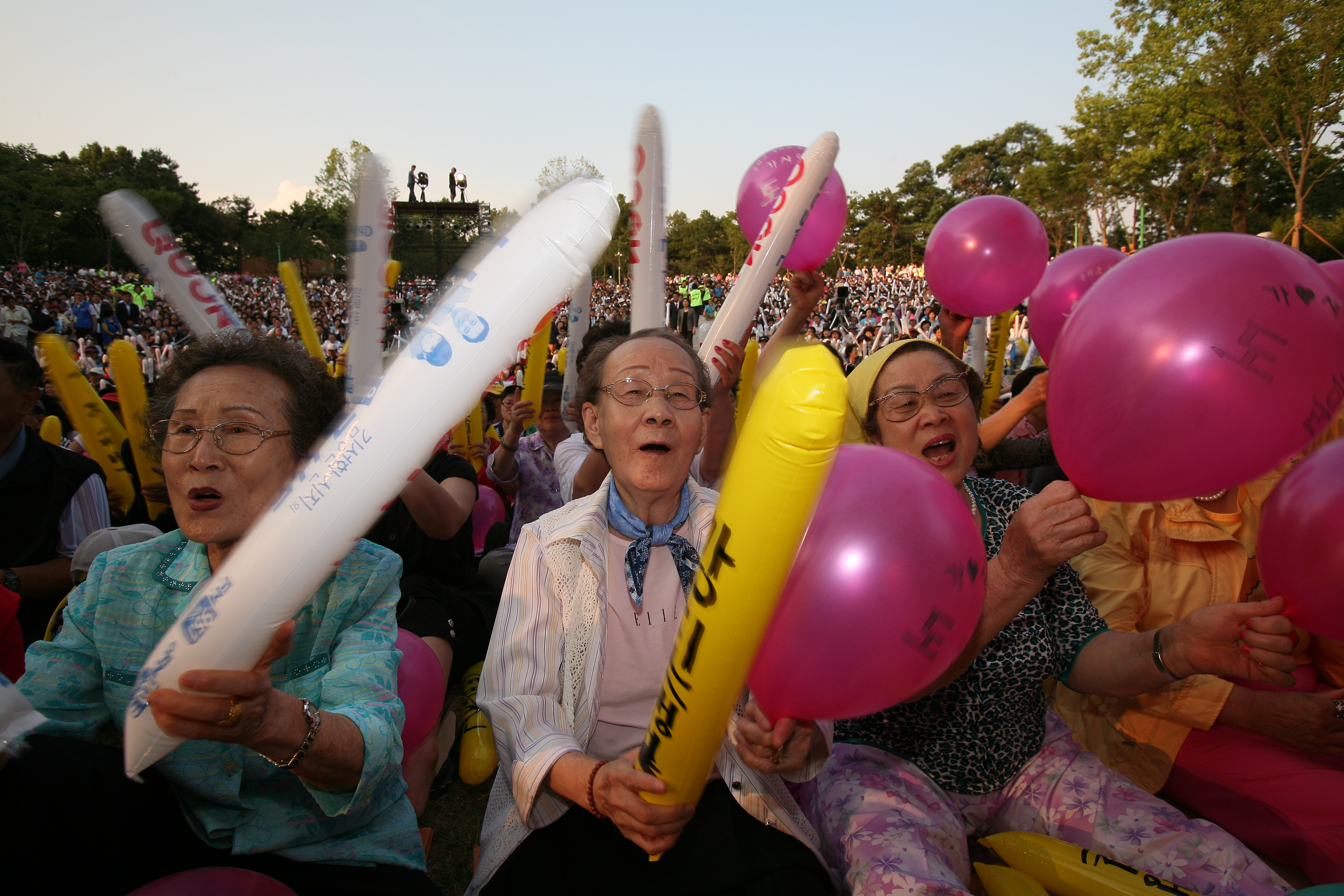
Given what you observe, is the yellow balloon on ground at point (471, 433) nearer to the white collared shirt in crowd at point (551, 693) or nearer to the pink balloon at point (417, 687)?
the pink balloon at point (417, 687)

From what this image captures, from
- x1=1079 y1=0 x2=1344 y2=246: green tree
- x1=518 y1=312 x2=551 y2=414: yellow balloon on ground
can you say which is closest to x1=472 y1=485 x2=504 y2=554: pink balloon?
x1=518 y1=312 x2=551 y2=414: yellow balloon on ground

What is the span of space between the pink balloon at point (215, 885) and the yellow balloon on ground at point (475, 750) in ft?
5.28

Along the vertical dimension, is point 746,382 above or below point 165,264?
below

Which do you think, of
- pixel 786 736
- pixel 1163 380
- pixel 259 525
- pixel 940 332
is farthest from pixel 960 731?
pixel 940 332

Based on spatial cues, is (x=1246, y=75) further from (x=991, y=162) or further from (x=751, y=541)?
(x=991, y=162)

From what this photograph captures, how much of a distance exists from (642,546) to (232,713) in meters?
1.13

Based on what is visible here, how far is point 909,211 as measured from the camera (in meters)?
76.7

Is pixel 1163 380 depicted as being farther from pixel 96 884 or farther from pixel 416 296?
pixel 416 296

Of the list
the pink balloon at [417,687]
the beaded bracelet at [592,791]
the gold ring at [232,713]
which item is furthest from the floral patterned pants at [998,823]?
the gold ring at [232,713]

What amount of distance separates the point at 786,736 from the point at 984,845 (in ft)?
4.19

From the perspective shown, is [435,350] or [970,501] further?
[970,501]

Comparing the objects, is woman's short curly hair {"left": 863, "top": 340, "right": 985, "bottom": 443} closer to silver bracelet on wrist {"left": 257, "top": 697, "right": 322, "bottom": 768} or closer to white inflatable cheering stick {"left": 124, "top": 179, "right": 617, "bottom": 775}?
white inflatable cheering stick {"left": 124, "top": 179, "right": 617, "bottom": 775}

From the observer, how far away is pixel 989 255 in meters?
4.30

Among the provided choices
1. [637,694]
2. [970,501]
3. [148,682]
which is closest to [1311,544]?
[970,501]
